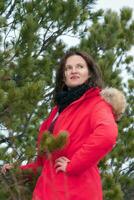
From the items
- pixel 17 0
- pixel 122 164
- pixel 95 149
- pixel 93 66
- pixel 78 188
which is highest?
pixel 17 0

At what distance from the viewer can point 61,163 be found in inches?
100

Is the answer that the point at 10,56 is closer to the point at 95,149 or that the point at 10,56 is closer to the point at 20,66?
the point at 20,66

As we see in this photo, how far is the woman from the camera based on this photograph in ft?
8.17

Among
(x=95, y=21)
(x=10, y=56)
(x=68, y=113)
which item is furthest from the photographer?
(x=95, y=21)

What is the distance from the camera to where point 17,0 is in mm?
5195

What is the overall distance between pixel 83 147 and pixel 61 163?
0.14 meters

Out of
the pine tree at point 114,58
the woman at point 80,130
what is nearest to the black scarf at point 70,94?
the woman at point 80,130

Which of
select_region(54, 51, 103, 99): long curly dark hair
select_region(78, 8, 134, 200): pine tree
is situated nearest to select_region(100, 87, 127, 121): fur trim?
select_region(54, 51, 103, 99): long curly dark hair

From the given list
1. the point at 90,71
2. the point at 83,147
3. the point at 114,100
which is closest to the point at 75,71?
the point at 90,71

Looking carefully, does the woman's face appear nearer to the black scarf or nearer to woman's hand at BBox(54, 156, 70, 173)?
the black scarf

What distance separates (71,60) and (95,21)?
2739 mm

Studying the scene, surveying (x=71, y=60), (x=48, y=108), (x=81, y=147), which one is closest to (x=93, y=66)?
(x=71, y=60)

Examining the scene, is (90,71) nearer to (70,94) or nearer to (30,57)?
(70,94)

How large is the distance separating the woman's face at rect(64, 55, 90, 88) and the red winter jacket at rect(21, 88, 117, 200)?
0.38ft
